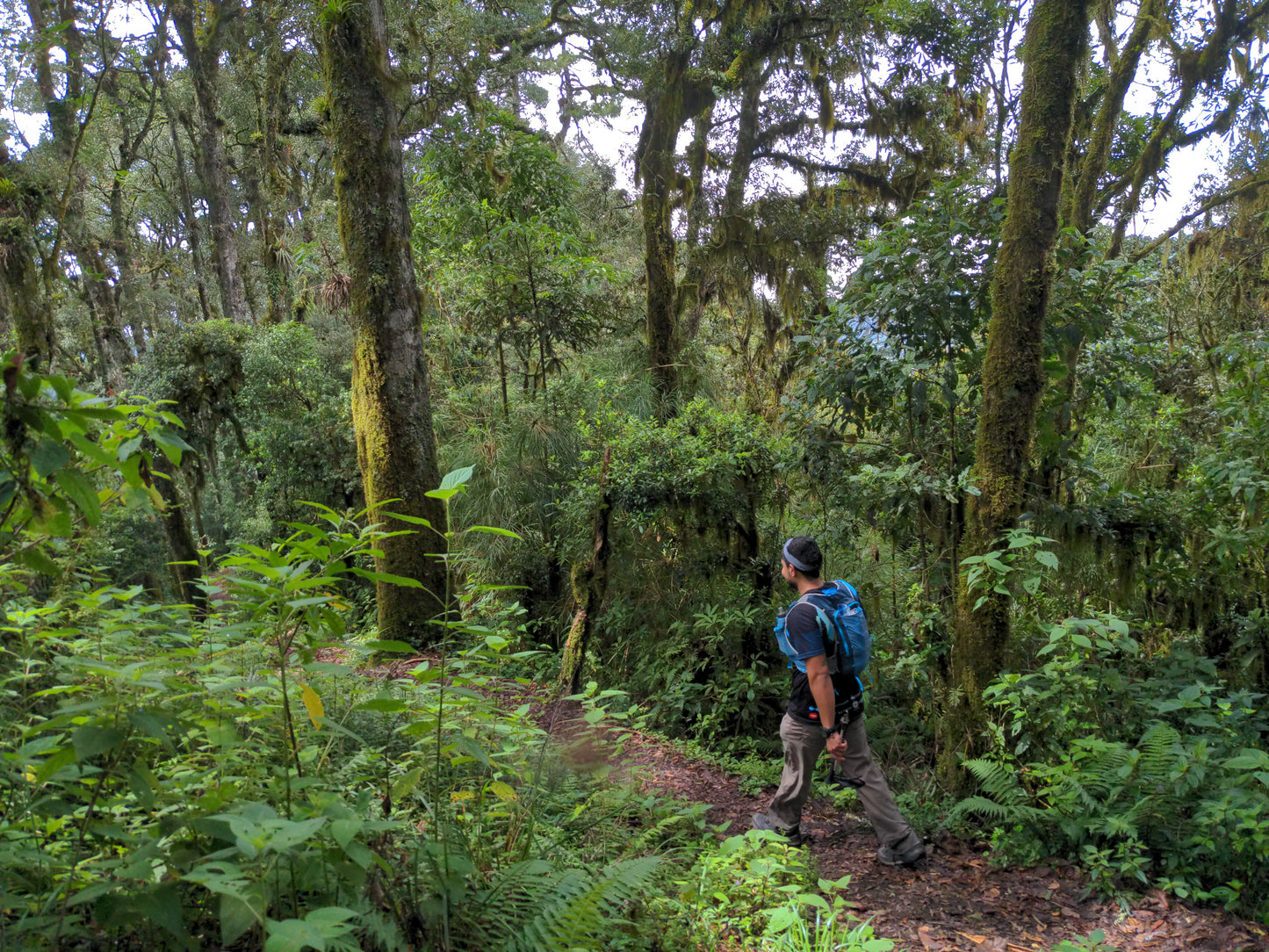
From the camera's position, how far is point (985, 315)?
5.55 meters

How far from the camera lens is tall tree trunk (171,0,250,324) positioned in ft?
50.2

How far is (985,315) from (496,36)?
12155 millimetres

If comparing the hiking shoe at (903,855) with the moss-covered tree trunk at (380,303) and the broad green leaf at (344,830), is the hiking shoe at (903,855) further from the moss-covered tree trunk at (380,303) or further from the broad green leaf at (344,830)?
the moss-covered tree trunk at (380,303)

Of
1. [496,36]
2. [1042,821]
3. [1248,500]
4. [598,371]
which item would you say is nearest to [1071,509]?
[1248,500]

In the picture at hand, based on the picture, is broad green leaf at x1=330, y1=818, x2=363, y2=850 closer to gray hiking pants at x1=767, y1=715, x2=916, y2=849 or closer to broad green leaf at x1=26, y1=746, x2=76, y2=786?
broad green leaf at x1=26, y1=746, x2=76, y2=786

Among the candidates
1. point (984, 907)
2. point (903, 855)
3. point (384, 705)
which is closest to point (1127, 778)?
point (984, 907)

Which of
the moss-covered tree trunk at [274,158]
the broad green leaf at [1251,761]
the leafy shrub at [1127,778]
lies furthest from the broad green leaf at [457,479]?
the moss-covered tree trunk at [274,158]

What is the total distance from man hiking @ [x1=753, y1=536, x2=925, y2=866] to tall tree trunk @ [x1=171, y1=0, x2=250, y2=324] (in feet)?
47.5

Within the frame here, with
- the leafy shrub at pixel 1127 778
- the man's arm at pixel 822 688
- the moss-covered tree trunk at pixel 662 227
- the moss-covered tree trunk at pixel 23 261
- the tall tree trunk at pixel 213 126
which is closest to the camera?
the leafy shrub at pixel 1127 778

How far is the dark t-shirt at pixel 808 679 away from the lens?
13.8 ft

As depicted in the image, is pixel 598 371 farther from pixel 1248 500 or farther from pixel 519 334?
pixel 1248 500

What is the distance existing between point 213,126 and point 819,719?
1760 centimetres

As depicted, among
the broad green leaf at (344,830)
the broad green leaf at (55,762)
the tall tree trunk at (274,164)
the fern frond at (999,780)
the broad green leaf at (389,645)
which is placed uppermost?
the tall tree trunk at (274,164)

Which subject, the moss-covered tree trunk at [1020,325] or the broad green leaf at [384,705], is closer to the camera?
the broad green leaf at [384,705]
